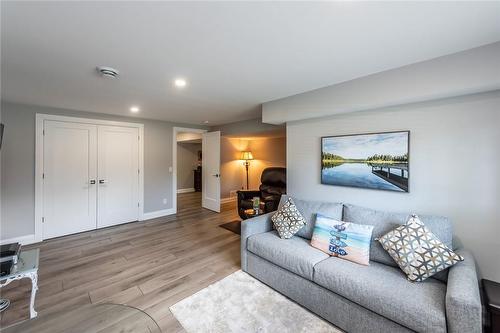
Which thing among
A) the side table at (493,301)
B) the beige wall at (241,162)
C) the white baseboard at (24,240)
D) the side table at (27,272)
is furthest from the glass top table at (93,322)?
the beige wall at (241,162)

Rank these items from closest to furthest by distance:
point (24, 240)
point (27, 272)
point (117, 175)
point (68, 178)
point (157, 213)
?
point (27, 272), point (24, 240), point (68, 178), point (117, 175), point (157, 213)

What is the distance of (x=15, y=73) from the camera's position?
2.25 meters

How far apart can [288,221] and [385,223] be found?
3.32ft

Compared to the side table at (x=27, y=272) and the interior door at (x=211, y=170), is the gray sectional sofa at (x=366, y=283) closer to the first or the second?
the side table at (x=27, y=272)

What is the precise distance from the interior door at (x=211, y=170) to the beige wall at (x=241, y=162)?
0.67 m

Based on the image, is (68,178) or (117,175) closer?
(68,178)

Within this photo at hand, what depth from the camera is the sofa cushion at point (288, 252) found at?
2.05 meters

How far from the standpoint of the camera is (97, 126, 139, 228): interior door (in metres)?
4.27

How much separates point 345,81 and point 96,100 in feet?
11.6

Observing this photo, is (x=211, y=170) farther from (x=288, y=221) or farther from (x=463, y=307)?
(x=463, y=307)

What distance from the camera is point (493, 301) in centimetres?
150

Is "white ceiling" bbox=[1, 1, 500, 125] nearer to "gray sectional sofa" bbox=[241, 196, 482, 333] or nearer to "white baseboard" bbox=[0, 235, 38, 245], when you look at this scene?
"gray sectional sofa" bbox=[241, 196, 482, 333]

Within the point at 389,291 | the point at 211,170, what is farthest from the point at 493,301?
the point at 211,170

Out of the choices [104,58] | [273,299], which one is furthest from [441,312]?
[104,58]
